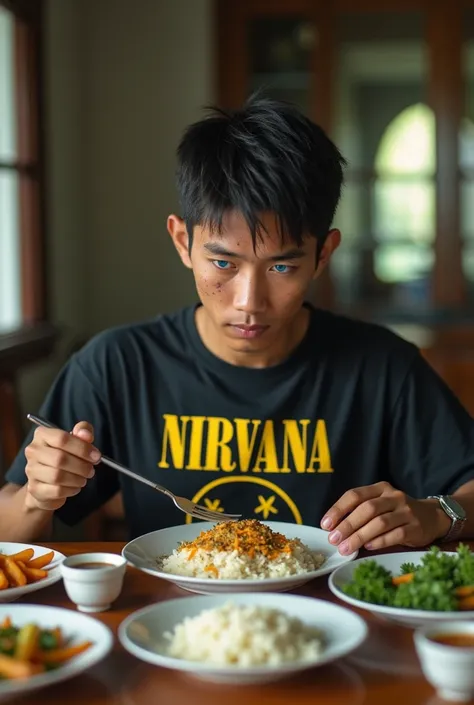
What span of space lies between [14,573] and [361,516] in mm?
482

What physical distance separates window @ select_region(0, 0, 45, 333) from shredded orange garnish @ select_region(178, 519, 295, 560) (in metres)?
2.25

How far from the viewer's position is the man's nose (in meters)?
1.53

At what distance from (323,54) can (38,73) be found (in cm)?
147

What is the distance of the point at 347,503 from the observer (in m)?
1.37

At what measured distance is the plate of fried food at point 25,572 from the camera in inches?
47.2

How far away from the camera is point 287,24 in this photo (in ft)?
14.6

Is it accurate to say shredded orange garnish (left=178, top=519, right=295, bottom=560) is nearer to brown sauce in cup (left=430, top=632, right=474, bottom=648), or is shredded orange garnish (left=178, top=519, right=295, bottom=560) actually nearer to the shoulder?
brown sauce in cup (left=430, top=632, right=474, bottom=648)

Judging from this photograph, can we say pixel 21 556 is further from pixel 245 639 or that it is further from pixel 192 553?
pixel 245 639

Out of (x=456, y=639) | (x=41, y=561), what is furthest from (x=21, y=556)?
(x=456, y=639)

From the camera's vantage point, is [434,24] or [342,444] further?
[434,24]

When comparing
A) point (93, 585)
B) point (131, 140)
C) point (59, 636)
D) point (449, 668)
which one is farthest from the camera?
point (131, 140)

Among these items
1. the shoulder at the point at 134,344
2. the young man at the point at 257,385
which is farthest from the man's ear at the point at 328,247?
the shoulder at the point at 134,344

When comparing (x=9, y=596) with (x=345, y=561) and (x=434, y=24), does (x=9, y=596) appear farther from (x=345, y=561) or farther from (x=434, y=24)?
(x=434, y=24)

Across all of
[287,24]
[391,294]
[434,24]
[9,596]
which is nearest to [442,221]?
[391,294]
